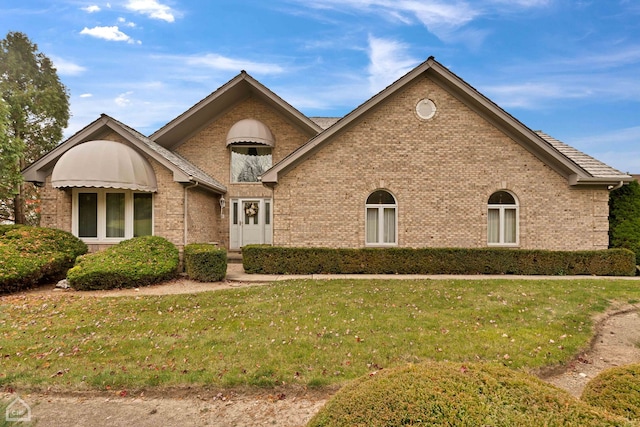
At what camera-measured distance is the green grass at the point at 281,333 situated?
516 cm

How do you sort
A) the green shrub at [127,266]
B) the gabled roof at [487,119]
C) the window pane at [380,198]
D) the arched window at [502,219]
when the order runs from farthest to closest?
the window pane at [380,198]
the arched window at [502,219]
the gabled roof at [487,119]
the green shrub at [127,266]

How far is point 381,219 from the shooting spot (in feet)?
46.5

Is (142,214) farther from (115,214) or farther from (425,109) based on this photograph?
(425,109)

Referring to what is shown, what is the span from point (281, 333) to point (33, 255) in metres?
9.47

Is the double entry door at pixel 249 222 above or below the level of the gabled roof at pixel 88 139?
below

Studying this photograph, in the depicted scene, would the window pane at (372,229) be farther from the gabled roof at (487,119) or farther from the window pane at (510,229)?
the window pane at (510,229)

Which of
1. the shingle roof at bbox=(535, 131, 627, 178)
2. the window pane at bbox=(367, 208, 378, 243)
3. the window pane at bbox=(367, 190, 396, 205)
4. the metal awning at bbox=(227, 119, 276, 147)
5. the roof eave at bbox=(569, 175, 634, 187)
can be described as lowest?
the window pane at bbox=(367, 208, 378, 243)

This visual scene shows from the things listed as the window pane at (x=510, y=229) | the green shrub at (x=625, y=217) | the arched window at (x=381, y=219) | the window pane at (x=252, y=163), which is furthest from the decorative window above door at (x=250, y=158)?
the green shrub at (x=625, y=217)

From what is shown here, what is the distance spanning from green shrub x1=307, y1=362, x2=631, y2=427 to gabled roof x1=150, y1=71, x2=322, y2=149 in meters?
15.6

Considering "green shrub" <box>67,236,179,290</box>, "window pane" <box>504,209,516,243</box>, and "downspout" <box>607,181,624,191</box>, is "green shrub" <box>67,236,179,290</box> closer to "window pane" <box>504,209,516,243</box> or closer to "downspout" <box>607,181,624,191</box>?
"window pane" <box>504,209,516,243</box>

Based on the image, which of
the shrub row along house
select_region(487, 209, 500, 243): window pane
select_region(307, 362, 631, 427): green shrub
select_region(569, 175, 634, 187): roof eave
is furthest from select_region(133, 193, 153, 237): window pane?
select_region(569, 175, 634, 187): roof eave

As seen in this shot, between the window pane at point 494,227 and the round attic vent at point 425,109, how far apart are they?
4.98 m

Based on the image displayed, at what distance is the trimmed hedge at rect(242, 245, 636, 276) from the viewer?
42.2 ft

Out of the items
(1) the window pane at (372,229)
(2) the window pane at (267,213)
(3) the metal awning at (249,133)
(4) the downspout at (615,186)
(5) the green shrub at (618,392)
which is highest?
(3) the metal awning at (249,133)
